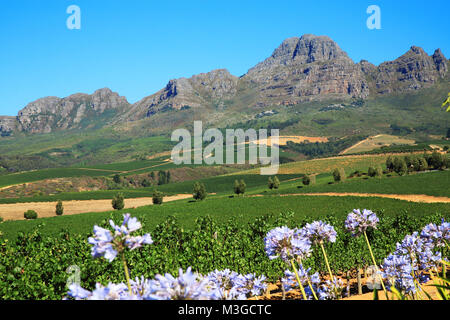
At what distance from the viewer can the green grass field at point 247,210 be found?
4022 cm

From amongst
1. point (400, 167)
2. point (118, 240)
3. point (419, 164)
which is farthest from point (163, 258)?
point (419, 164)

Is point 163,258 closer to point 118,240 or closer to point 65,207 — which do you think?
point 118,240

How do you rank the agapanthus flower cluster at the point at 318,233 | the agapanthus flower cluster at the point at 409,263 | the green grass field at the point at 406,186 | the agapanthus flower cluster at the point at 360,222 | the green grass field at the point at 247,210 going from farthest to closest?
the green grass field at the point at 406,186, the green grass field at the point at 247,210, the agapanthus flower cluster at the point at 360,222, the agapanthus flower cluster at the point at 318,233, the agapanthus flower cluster at the point at 409,263

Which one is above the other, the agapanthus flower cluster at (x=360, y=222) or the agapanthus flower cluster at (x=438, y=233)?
the agapanthus flower cluster at (x=360, y=222)

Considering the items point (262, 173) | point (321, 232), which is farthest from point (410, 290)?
point (262, 173)

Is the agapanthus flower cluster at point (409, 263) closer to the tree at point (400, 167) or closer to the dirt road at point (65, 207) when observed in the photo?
the dirt road at point (65, 207)

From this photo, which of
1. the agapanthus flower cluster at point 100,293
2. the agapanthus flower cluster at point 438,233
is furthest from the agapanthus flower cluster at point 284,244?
the agapanthus flower cluster at point 438,233

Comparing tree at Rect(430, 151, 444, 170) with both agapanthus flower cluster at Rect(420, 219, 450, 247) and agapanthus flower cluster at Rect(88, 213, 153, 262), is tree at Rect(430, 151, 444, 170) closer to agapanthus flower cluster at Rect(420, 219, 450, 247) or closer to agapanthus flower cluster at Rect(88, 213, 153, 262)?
agapanthus flower cluster at Rect(420, 219, 450, 247)

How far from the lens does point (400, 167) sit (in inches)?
3452

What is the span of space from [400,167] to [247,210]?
5921cm

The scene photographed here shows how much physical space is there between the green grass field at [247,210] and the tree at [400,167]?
44033mm

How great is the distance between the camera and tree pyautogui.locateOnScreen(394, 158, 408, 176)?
86.9m
